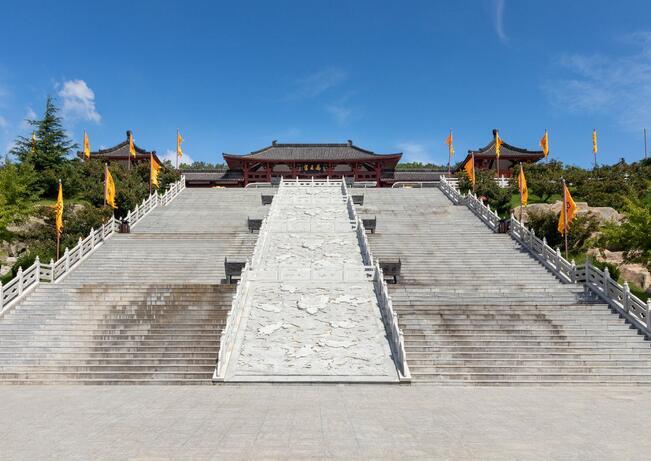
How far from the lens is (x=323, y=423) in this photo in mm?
6695

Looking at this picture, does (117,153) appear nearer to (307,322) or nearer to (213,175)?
(213,175)

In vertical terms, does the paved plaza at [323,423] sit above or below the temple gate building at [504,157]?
below

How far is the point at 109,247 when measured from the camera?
66.0 ft

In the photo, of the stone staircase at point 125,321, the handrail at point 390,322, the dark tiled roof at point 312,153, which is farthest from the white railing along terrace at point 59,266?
the dark tiled roof at point 312,153

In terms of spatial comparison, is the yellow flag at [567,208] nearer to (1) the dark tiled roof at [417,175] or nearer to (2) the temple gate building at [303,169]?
(2) the temple gate building at [303,169]

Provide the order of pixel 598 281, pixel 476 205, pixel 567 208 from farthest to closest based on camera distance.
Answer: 1. pixel 476 205
2. pixel 567 208
3. pixel 598 281

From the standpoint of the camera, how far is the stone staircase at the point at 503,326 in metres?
10.6

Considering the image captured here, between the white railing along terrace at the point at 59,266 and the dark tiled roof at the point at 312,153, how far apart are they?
68.0 ft

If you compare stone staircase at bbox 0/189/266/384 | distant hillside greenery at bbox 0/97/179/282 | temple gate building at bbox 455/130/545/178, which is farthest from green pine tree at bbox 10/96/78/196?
temple gate building at bbox 455/130/545/178

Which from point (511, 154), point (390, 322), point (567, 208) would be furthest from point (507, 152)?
point (390, 322)

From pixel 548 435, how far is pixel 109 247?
63.7 ft

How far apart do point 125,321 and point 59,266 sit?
21.7ft

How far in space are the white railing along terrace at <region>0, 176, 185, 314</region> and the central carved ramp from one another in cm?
744

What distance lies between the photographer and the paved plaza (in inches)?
214
